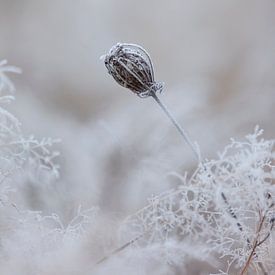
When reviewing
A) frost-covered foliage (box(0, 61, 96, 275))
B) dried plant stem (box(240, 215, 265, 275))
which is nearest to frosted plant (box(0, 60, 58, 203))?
frost-covered foliage (box(0, 61, 96, 275))

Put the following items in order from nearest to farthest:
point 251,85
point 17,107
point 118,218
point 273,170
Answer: point 273,170 < point 118,218 < point 17,107 < point 251,85

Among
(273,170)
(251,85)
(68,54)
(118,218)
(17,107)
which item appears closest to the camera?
(273,170)

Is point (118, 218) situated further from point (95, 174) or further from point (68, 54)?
point (68, 54)

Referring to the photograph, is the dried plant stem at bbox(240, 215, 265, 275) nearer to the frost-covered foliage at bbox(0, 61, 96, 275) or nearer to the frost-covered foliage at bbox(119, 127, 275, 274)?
the frost-covered foliage at bbox(119, 127, 275, 274)

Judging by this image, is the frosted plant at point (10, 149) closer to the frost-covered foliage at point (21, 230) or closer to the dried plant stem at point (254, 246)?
the frost-covered foliage at point (21, 230)

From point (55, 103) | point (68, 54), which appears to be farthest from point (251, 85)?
point (68, 54)

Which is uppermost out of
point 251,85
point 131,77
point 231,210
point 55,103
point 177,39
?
point 177,39
